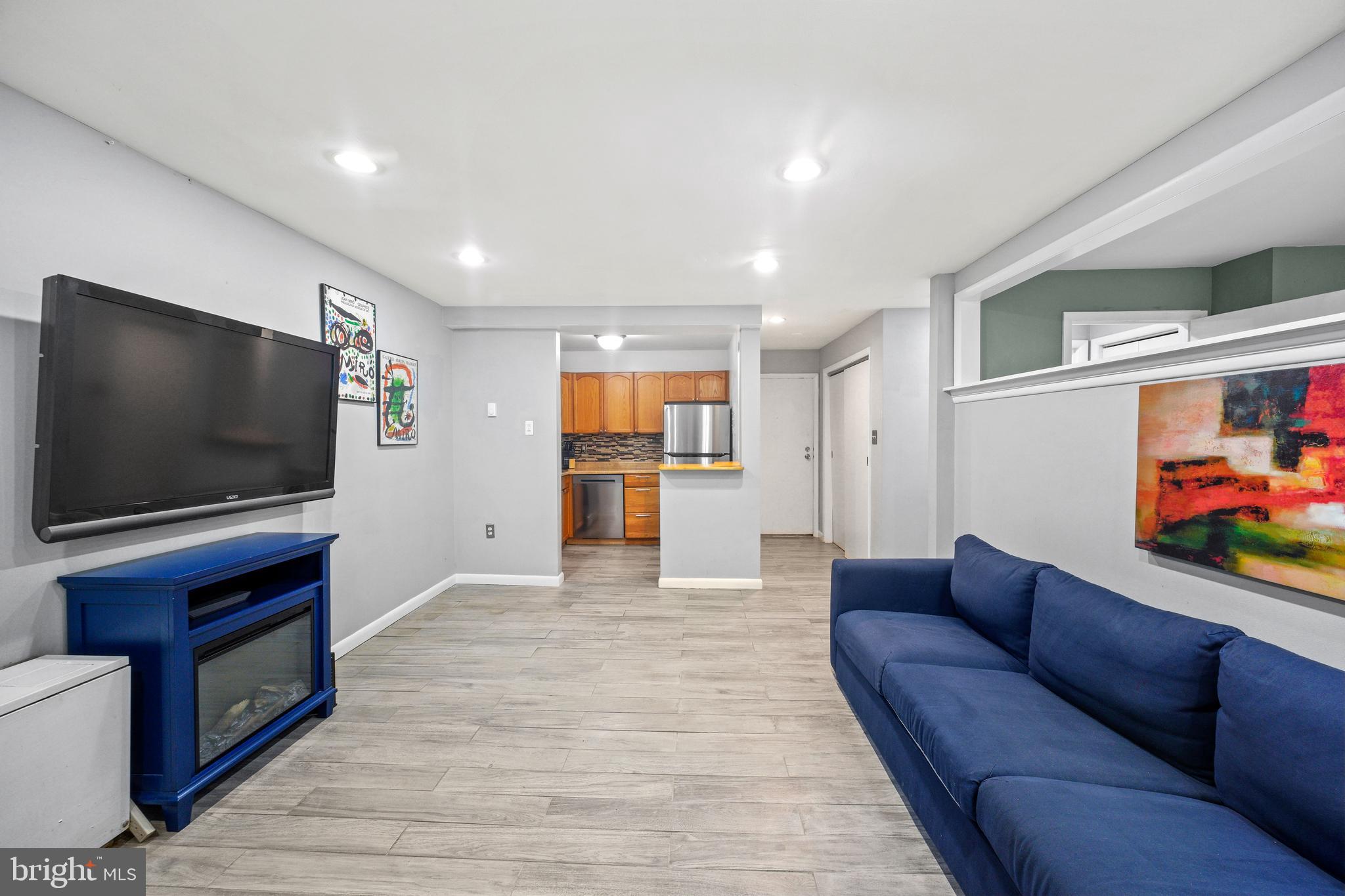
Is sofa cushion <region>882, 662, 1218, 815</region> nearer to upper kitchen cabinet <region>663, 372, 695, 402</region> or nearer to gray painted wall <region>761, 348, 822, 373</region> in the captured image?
upper kitchen cabinet <region>663, 372, 695, 402</region>

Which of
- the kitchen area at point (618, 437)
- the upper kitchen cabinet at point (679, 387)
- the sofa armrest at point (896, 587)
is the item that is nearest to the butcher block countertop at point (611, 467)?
the kitchen area at point (618, 437)

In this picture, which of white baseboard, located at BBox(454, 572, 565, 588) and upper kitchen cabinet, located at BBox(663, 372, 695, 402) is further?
upper kitchen cabinet, located at BBox(663, 372, 695, 402)

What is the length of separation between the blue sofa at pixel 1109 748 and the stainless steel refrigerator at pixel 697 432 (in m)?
3.52

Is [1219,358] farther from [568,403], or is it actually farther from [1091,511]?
[568,403]

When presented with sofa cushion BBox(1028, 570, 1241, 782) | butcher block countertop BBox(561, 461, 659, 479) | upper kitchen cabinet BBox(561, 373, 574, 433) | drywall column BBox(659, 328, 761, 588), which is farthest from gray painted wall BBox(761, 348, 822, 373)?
sofa cushion BBox(1028, 570, 1241, 782)

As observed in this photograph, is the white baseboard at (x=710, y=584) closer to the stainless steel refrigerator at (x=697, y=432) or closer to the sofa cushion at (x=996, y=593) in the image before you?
the stainless steel refrigerator at (x=697, y=432)

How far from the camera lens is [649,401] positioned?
22.0 ft

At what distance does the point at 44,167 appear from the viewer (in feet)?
5.66

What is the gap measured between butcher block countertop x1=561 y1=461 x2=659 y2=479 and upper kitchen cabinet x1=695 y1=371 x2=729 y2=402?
1.03 meters

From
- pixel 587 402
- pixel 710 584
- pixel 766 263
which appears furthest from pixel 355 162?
pixel 587 402

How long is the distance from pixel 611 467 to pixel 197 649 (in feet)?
16.2

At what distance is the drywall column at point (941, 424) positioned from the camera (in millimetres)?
3449

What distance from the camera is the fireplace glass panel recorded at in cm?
190

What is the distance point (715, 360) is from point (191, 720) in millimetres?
5724
